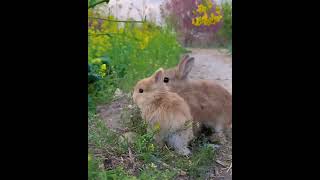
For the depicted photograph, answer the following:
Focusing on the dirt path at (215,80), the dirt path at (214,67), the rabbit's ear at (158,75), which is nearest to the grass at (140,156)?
the dirt path at (215,80)

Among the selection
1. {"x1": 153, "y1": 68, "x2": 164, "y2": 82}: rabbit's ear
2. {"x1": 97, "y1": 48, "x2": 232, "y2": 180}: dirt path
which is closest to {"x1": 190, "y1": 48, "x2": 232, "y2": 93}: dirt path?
{"x1": 97, "y1": 48, "x2": 232, "y2": 180}: dirt path

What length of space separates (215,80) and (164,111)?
228 mm

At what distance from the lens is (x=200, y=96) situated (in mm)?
2473

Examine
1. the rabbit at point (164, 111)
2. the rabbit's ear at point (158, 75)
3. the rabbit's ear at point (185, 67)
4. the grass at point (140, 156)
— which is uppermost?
the rabbit's ear at point (185, 67)

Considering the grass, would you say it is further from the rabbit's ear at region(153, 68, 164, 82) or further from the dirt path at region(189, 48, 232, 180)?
the rabbit's ear at region(153, 68, 164, 82)

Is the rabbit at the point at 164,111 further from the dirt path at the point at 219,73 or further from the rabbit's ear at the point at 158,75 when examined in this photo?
→ the dirt path at the point at 219,73

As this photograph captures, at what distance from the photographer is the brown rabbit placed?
96.6 inches

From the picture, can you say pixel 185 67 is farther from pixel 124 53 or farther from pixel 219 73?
pixel 124 53

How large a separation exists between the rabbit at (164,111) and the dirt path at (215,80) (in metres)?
0.07

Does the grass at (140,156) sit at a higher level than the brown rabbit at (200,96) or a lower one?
lower

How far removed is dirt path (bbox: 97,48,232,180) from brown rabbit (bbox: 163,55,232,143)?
0.02 metres

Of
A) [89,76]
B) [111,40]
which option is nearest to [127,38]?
[111,40]

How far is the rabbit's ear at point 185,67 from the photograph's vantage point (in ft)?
8.05

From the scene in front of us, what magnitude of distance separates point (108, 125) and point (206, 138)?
38cm
